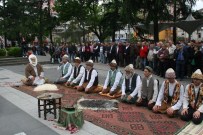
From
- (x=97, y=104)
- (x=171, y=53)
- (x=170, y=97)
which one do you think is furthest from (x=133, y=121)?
(x=171, y=53)

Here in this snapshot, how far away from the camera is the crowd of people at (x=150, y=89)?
313 inches

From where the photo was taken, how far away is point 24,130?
7.88 meters

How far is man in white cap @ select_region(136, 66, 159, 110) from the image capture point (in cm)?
936

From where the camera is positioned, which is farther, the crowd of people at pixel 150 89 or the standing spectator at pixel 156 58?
the standing spectator at pixel 156 58

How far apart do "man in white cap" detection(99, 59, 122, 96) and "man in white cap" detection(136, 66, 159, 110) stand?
4.94ft

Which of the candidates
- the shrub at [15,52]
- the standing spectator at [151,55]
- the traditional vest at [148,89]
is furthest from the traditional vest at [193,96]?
the shrub at [15,52]

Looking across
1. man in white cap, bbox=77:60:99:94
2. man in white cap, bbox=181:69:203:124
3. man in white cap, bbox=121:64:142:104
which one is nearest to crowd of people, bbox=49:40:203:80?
man in white cap, bbox=77:60:99:94

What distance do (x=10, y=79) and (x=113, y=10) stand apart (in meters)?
16.4

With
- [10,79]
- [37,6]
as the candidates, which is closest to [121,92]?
[10,79]

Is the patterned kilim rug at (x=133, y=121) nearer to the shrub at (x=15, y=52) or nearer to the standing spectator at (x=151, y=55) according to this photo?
the standing spectator at (x=151, y=55)

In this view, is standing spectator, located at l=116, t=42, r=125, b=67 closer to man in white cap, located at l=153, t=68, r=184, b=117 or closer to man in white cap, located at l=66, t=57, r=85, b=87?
man in white cap, located at l=66, t=57, r=85, b=87

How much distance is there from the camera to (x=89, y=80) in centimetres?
1252

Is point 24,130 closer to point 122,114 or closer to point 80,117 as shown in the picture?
point 80,117

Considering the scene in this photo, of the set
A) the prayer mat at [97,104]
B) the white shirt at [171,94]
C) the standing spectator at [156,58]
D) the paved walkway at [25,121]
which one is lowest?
the paved walkway at [25,121]
